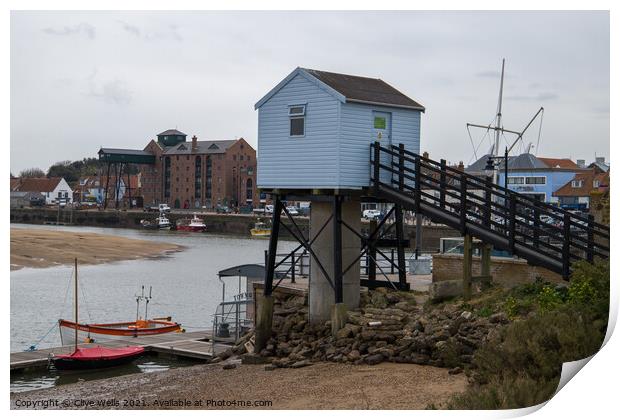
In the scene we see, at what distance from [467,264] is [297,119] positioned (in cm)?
558

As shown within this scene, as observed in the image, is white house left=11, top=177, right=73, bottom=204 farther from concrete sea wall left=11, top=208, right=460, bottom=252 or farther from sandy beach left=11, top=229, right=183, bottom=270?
sandy beach left=11, top=229, right=183, bottom=270

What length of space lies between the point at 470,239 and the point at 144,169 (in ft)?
331

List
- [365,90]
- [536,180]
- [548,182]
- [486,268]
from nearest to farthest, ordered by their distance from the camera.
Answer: [486,268], [365,90], [548,182], [536,180]

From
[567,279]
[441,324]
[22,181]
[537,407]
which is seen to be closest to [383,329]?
[441,324]

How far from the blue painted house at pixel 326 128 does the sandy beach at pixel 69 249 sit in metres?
45.4

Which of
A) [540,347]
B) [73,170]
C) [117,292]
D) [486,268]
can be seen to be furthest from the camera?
[73,170]

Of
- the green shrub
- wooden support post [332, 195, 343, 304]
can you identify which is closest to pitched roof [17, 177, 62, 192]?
wooden support post [332, 195, 343, 304]

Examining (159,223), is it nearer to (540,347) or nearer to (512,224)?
(512,224)

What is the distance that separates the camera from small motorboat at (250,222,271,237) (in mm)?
126312

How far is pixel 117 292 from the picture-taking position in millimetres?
56438

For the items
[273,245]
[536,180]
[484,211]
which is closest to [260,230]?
[536,180]

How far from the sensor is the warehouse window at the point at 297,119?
2351cm

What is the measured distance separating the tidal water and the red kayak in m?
4.49
